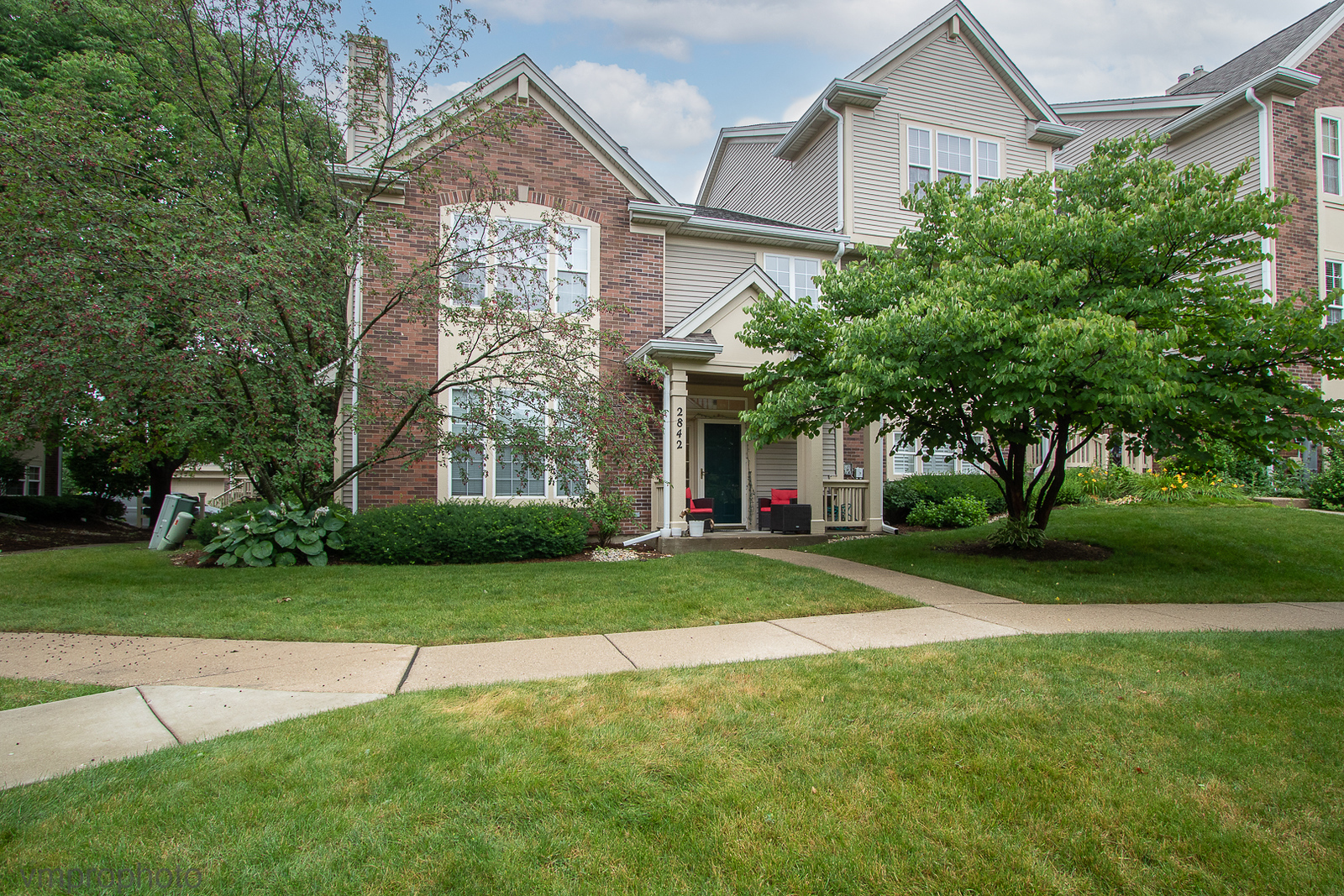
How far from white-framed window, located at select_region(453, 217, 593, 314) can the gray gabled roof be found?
644 inches

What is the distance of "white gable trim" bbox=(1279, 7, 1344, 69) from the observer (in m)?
16.2

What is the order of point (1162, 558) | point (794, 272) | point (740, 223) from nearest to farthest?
point (1162, 558) → point (740, 223) → point (794, 272)

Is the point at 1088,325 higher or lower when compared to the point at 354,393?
higher

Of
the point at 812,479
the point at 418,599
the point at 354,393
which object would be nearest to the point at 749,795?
the point at 418,599

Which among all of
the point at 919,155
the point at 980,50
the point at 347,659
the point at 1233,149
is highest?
the point at 980,50

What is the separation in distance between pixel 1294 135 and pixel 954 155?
26.2ft

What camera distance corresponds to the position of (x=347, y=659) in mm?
5242

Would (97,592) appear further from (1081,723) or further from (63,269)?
(1081,723)

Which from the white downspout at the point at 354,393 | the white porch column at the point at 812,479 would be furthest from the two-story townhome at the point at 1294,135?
the white downspout at the point at 354,393

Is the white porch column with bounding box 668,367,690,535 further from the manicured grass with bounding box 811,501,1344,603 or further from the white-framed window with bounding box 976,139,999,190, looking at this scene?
the white-framed window with bounding box 976,139,999,190

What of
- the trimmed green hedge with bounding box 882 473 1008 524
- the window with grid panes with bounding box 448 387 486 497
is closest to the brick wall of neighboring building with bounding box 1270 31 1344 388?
the trimmed green hedge with bounding box 882 473 1008 524

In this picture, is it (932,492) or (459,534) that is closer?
(459,534)

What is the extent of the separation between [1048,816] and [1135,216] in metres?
7.20

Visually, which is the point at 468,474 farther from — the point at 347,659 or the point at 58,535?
the point at 58,535
